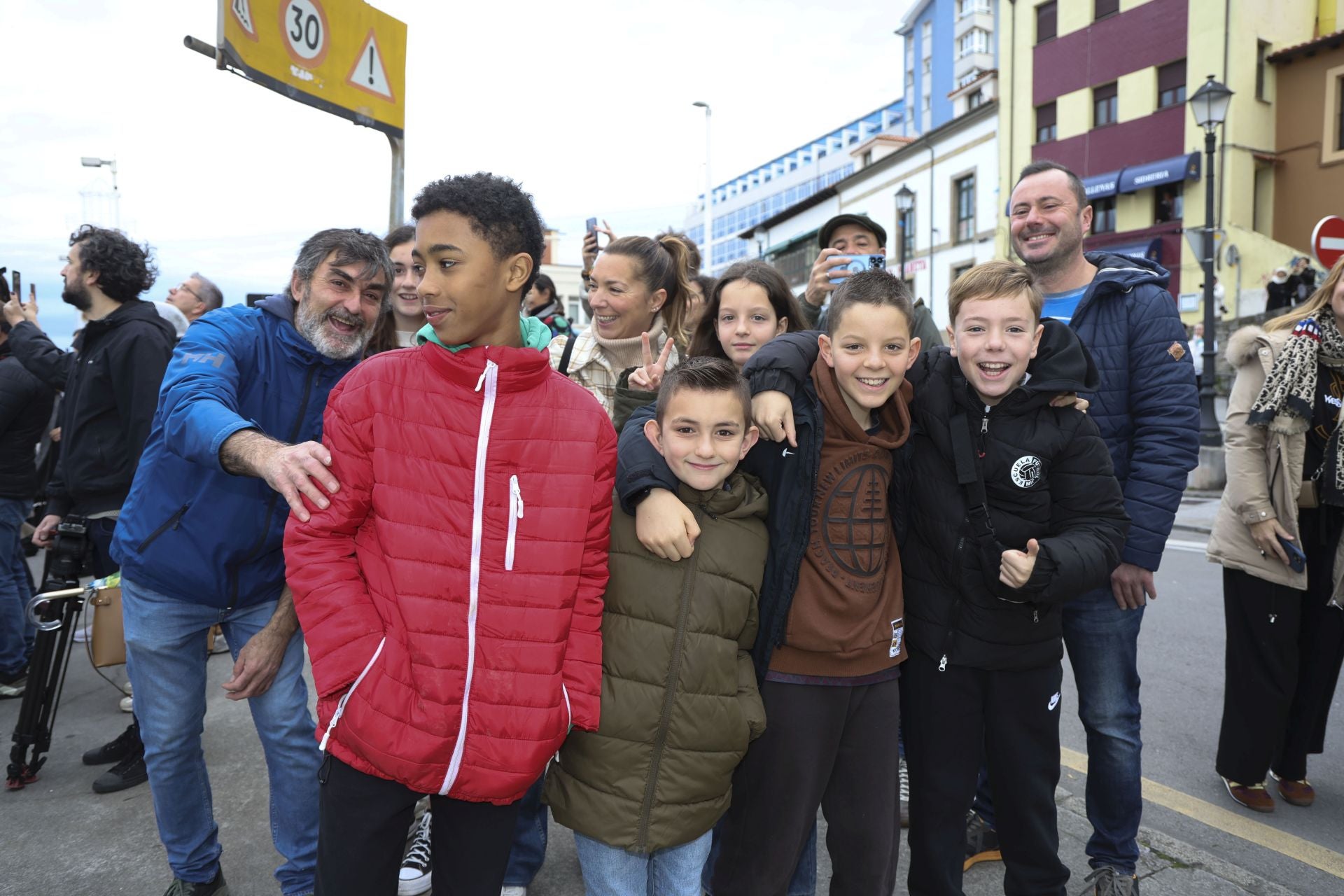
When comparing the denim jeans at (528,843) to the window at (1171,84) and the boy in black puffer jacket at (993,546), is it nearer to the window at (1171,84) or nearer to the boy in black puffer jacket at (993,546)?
the boy in black puffer jacket at (993,546)

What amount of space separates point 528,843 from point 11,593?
13.5ft

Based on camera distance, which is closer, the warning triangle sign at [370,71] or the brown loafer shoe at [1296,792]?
the brown loafer shoe at [1296,792]

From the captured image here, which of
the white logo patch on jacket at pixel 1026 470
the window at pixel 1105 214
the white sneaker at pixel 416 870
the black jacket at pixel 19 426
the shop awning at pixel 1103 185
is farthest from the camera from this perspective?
the window at pixel 1105 214

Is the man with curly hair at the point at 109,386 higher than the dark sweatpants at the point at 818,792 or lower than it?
higher

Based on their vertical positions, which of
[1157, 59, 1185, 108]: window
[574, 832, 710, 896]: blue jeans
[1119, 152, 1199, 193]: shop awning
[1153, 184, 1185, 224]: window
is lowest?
[574, 832, 710, 896]: blue jeans

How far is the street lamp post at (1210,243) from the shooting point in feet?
39.0

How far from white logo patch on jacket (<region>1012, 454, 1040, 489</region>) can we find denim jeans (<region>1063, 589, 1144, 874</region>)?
0.76 metres

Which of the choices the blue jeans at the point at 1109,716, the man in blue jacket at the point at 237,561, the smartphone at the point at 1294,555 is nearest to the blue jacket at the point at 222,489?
the man in blue jacket at the point at 237,561

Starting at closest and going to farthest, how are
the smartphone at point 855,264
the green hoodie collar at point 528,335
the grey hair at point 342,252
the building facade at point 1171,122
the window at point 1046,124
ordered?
1. the green hoodie collar at point 528,335
2. the grey hair at point 342,252
3. the smartphone at point 855,264
4. the building facade at point 1171,122
5. the window at point 1046,124

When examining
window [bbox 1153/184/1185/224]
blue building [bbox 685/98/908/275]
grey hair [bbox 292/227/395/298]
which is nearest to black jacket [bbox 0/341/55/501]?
grey hair [bbox 292/227/395/298]

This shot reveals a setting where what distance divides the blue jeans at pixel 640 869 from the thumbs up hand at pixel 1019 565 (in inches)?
41.6

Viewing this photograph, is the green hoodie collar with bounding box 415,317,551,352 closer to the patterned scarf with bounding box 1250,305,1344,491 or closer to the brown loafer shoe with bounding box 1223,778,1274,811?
the patterned scarf with bounding box 1250,305,1344,491

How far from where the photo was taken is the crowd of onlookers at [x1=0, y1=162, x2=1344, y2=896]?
1.90 meters

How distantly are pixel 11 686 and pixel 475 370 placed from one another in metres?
4.74
